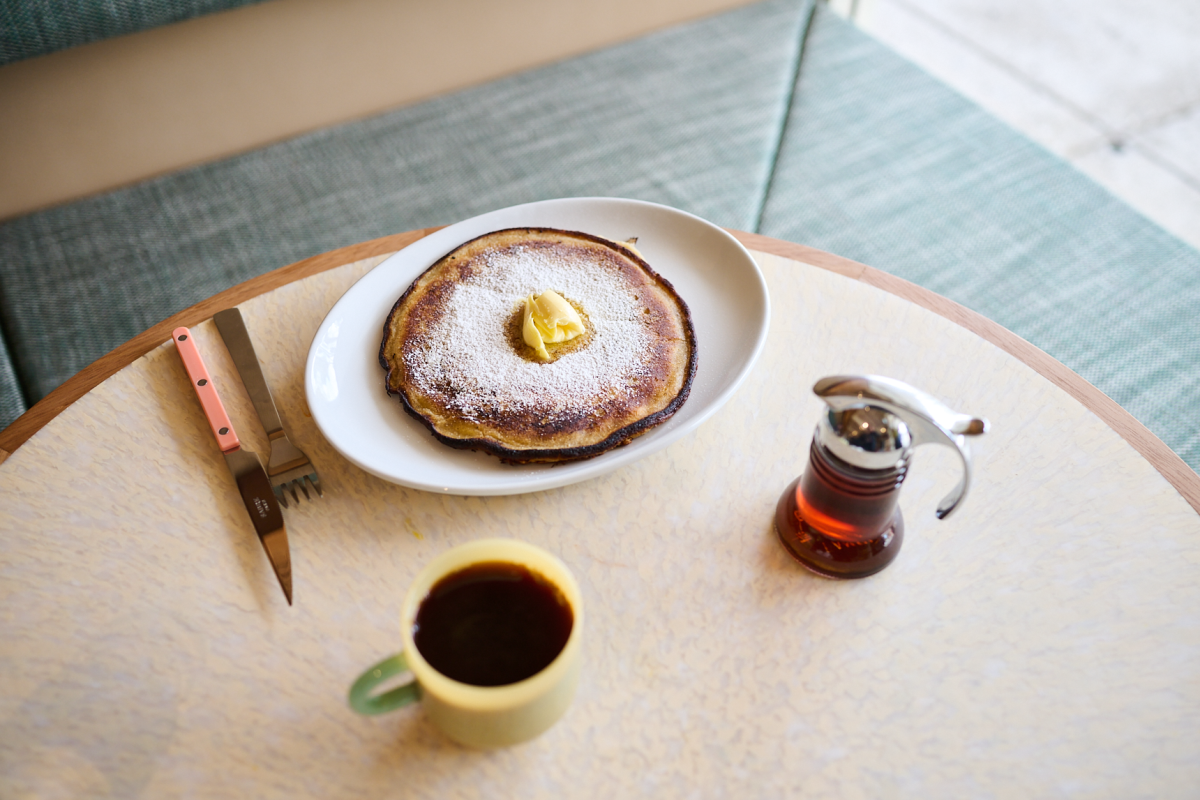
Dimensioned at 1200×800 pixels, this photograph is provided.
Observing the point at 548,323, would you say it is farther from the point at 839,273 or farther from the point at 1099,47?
the point at 1099,47

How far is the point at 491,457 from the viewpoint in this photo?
79 centimetres

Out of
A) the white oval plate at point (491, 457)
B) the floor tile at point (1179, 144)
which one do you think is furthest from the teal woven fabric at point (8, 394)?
the floor tile at point (1179, 144)

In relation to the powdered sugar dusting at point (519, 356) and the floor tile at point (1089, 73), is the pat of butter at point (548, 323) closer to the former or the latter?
the powdered sugar dusting at point (519, 356)

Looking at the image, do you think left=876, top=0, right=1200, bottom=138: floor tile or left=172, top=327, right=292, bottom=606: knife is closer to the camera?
left=172, top=327, right=292, bottom=606: knife

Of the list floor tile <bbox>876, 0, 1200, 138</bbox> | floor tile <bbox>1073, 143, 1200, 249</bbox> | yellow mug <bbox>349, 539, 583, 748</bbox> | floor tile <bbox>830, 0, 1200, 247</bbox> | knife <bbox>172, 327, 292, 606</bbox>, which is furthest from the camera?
floor tile <bbox>876, 0, 1200, 138</bbox>

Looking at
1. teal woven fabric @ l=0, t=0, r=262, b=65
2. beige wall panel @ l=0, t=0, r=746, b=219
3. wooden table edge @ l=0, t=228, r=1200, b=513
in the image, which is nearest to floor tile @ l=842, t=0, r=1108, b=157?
beige wall panel @ l=0, t=0, r=746, b=219

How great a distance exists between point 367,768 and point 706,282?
0.62 metres

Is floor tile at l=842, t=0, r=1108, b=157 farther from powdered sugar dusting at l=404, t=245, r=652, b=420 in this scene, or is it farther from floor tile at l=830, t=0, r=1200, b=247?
powdered sugar dusting at l=404, t=245, r=652, b=420

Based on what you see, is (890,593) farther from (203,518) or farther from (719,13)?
(719,13)

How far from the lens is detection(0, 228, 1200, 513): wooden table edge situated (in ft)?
2.66

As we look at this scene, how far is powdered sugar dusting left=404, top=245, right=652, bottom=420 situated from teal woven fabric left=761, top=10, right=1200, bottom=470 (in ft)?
2.49

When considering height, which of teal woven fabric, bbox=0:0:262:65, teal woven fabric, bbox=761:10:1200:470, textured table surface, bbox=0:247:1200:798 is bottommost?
teal woven fabric, bbox=761:10:1200:470

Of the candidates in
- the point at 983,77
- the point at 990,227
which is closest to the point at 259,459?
the point at 990,227

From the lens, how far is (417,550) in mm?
740
